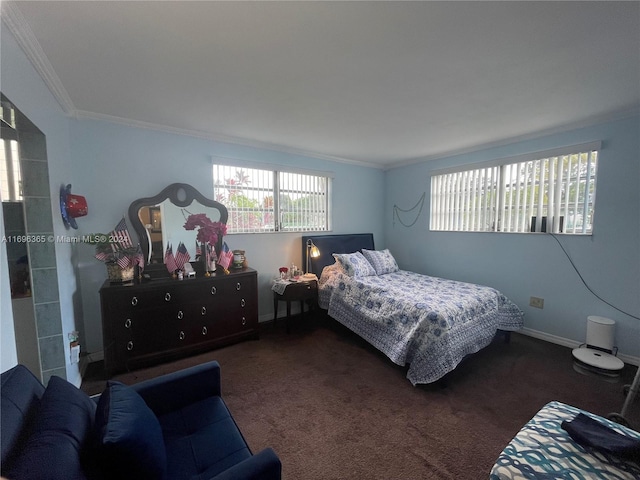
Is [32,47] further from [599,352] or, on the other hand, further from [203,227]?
[599,352]

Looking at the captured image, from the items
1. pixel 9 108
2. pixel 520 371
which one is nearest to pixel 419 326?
pixel 520 371

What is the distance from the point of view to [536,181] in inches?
124

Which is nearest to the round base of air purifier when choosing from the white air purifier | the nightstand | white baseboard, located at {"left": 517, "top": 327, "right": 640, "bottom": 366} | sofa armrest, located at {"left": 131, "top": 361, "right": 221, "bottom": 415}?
the white air purifier

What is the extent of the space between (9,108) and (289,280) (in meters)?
2.69

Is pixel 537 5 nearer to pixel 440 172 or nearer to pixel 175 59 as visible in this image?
pixel 175 59

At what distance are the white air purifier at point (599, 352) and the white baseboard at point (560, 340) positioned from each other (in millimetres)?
140

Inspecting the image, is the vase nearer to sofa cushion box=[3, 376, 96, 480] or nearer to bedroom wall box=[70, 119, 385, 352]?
bedroom wall box=[70, 119, 385, 352]

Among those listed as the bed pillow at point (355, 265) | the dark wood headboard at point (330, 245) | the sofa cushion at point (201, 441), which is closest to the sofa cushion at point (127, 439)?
the sofa cushion at point (201, 441)

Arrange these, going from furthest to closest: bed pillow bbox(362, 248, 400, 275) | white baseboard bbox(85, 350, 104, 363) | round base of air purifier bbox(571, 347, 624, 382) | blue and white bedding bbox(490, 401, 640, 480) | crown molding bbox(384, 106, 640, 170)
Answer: bed pillow bbox(362, 248, 400, 275) → white baseboard bbox(85, 350, 104, 363) → crown molding bbox(384, 106, 640, 170) → round base of air purifier bbox(571, 347, 624, 382) → blue and white bedding bbox(490, 401, 640, 480)

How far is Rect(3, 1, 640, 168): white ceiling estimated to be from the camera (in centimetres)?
133

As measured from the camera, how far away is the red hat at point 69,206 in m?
2.16

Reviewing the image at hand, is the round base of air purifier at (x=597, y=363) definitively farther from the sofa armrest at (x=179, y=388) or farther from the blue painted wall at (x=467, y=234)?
the sofa armrest at (x=179, y=388)

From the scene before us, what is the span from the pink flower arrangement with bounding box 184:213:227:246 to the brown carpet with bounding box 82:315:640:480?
1.24 m

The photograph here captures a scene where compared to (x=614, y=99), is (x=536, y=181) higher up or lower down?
lower down
